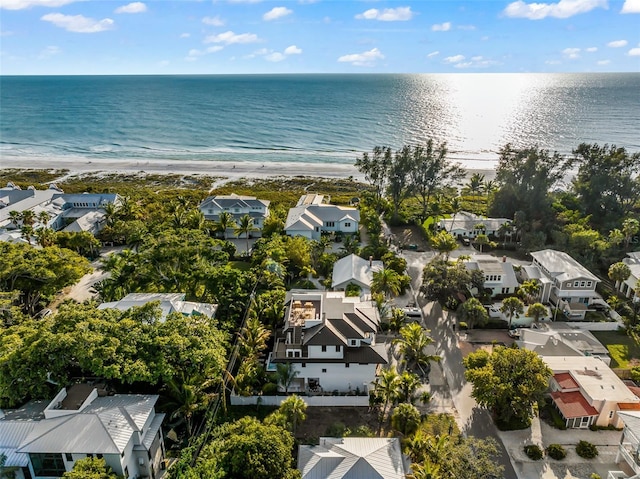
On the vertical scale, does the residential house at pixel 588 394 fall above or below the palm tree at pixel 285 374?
below

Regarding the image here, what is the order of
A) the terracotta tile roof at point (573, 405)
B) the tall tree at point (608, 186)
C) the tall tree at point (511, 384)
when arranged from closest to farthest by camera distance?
the tall tree at point (511, 384)
the terracotta tile roof at point (573, 405)
the tall tree at point (608, 186)

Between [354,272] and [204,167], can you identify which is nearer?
[354,272]

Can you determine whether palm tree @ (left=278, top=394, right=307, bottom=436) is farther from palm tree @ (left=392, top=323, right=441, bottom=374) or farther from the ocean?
the ocean

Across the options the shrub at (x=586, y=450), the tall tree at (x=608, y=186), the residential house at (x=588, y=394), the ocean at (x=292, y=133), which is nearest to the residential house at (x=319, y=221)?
the tall tree at (x=608, y=186)

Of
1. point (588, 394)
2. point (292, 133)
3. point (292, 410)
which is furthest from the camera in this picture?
point (292, 133)

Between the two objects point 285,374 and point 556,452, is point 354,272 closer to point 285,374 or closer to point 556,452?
point 285,374

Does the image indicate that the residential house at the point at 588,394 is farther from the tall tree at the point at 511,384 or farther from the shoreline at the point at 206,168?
the shoreline at the point at 206,168

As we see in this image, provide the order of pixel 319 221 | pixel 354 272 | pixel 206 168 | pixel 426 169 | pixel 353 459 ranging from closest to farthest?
pixel 353 459 < pixel 354 272 < pixel 319 221 < pixel 426 169 < pixel 206 168

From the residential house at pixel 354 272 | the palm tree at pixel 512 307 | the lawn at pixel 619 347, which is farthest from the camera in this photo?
the residential house at pixel 354 272

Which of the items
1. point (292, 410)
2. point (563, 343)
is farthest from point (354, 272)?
point (292, 410)
